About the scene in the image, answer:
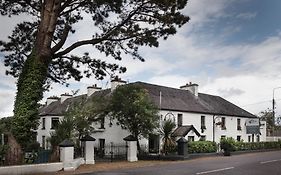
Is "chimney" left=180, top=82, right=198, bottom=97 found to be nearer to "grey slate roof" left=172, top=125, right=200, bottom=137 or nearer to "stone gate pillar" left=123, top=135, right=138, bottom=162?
"grey slate roof" left=172, top=125, right=200, bottom=137

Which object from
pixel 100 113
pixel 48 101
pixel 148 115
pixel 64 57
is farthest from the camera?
pixel 48 101

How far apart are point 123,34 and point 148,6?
6.91ft

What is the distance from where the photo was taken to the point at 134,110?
29.0m

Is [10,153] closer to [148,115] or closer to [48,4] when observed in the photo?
[48,4]

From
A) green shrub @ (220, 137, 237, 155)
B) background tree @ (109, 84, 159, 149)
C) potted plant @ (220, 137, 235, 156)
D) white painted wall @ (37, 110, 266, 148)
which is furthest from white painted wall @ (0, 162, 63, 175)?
green shrub @ (220, 137, 237, 155)

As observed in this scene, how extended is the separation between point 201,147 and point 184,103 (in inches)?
470

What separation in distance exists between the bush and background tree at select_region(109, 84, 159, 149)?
3594 mm

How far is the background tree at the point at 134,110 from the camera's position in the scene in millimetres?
28922

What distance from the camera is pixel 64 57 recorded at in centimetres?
2159

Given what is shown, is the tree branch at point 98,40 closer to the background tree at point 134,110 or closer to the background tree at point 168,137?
the background tree at point 134,110

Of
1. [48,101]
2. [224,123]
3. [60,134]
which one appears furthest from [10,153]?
[48,101]

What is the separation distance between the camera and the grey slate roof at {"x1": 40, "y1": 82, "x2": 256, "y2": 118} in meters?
40.1

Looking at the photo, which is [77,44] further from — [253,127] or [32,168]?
[253,127]

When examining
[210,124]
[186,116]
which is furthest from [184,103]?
[210,124]
